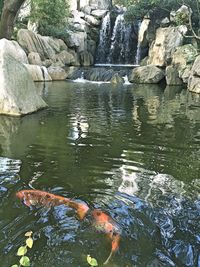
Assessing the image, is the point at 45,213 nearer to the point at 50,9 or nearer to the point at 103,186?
the point at 103,186

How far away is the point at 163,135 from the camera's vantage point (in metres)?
8.27

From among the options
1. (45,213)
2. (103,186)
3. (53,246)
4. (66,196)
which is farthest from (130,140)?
(53,246)

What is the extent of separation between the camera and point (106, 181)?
544 cm

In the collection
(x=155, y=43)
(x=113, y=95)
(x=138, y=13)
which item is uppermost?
(x=138, y=13)

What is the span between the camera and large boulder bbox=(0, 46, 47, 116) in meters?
9.76

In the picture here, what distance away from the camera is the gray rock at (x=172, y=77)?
64.3 feet

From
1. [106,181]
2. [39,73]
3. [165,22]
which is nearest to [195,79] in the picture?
[165,22]

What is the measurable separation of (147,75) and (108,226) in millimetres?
16731

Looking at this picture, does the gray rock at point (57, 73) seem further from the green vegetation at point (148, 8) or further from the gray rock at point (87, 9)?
the gray rock at point (87, 9)

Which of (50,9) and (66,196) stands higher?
(50,9)

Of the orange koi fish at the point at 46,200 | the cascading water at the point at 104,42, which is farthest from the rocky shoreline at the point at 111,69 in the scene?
the orange koi fish at the point at 46,200

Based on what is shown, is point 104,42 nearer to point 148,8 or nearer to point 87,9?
point 148,8

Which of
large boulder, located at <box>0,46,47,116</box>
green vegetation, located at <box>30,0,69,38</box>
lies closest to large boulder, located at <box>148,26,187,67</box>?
green vegetation, located at <box>30,0,69,38</box>

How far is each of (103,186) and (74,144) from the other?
7.45 ft
